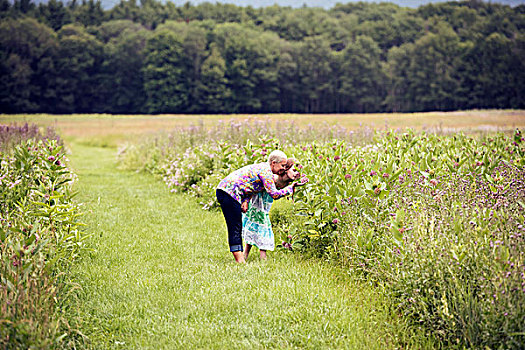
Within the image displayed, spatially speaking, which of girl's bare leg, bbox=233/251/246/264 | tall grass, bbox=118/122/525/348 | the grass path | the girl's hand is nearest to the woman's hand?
tall grass, bbox=118/122/525/348

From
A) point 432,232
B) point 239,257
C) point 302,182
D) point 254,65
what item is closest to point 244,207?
point 239,257

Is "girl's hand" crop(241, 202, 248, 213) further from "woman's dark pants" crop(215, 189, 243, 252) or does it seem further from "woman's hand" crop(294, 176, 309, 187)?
"woman's hand" crop(294, 176, 309, 187)

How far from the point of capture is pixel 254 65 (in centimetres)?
5756

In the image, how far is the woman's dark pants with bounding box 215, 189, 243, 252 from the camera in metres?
5.01

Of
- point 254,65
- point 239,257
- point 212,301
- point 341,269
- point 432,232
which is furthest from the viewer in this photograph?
point 254,65

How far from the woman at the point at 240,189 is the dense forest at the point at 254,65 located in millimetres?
51553

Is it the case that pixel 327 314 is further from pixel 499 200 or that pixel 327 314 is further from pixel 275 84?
pixel 275 84

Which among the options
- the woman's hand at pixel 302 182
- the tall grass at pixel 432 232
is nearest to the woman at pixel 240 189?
the woman's hand at pixel 302 182

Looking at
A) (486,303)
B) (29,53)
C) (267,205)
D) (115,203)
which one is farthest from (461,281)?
(29,53)

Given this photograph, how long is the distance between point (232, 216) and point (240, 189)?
317 millimetres

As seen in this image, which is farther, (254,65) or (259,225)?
(254,65)

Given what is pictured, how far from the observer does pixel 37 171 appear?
6109mm

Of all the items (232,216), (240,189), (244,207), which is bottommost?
(232,216)

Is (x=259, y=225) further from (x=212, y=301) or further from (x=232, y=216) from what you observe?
(x=212, y=301)
